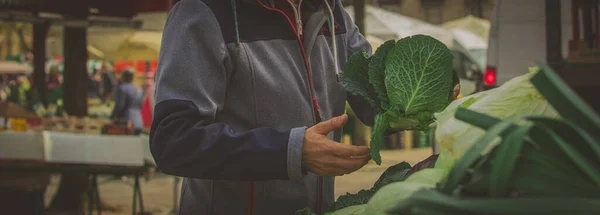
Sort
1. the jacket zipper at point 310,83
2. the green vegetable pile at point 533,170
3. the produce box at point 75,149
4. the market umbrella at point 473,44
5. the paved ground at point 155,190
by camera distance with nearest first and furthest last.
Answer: the green vegetable pile at point 533,170 < the jacket zipper at point 310,83 < the produce box at point 75,149 < the paved ground at point 155,190 < the market umbrella at point 473,44

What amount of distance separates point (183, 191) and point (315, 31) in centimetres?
56

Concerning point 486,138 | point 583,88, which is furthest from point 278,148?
point 583,88

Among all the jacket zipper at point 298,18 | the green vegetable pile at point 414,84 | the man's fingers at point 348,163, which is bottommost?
the man's fingers at point 348,163

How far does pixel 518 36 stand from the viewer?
669cm

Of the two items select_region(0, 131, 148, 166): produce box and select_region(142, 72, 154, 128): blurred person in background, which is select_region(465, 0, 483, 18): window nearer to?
select_region(142, 72, 154, 128): blurred person in background

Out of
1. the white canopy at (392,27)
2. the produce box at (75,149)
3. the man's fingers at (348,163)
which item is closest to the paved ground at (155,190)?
the produce box at (75,149)

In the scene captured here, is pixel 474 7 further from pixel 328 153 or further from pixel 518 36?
pixel 328 153

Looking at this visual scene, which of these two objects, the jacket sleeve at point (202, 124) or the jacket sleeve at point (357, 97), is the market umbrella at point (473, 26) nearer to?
the jacket sleeve at point (357, 97)

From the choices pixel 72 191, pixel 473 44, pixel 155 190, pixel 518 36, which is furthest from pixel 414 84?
pixel 473 44

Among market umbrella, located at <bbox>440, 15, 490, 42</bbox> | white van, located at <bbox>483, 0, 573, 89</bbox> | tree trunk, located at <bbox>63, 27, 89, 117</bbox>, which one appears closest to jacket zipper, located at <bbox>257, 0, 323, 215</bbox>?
white van, located at <bbox>483, 0, 573, 89</bbox>

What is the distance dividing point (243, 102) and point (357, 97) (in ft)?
1.26

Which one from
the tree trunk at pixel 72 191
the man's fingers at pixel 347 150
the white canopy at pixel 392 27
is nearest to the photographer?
the man's fingers at pixel 347 150

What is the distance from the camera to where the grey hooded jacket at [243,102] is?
1.98 m

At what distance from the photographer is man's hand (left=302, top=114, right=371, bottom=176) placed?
1.91 metres
